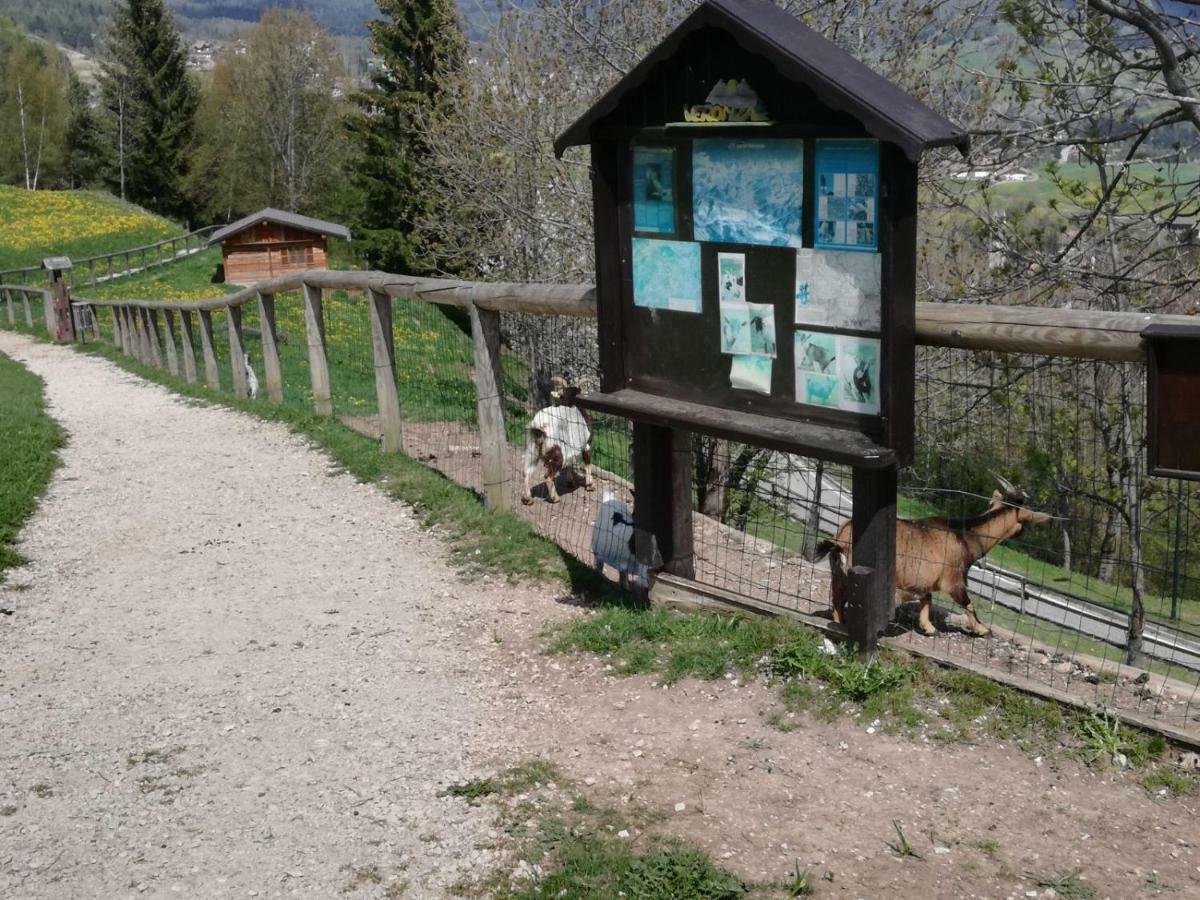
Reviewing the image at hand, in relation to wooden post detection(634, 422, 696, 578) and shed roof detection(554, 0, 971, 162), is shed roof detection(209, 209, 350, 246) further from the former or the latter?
shed roof detection(554, 0, 971, 162)

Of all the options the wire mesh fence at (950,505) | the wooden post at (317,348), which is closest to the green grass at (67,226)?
the wire mesh fence at (950,505)

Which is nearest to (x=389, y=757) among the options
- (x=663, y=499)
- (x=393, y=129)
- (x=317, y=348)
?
(x=663, y=499)

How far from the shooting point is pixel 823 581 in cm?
716

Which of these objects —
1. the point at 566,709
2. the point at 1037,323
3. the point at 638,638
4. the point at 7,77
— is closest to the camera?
the point at 1037,323

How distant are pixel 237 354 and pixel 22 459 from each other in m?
4.74

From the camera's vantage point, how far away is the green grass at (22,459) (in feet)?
26.7

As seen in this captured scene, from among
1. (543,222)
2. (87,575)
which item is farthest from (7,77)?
(87,575)

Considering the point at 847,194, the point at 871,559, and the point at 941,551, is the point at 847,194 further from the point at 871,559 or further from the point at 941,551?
the point at 941,551

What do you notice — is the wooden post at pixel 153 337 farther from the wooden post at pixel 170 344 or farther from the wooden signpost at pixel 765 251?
the wooden signpost at pixel 765 251

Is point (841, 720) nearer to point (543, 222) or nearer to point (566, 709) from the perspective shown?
point (566, 709)

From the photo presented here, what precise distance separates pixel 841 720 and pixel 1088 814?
1.00 meters

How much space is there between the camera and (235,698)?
554 centimetres

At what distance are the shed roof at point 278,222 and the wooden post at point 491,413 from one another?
3254 centimetres

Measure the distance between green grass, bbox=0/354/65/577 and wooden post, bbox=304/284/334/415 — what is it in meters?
2.22
